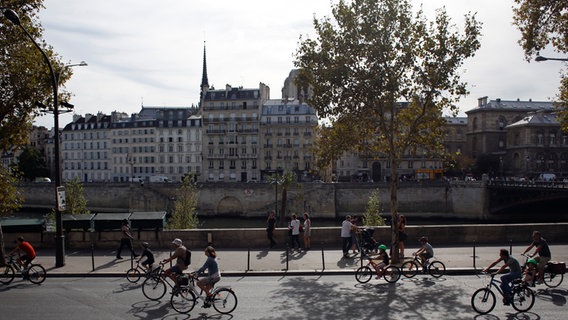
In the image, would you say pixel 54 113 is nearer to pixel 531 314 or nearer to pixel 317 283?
pixel 317 283

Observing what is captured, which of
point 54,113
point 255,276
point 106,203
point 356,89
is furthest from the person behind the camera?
point 106,203

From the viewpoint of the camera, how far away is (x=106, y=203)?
66.8 meters

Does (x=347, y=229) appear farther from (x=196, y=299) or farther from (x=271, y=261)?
(x=196, y=299)

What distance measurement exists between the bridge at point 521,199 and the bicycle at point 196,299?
45.1 meters

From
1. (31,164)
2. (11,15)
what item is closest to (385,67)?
(11,15)

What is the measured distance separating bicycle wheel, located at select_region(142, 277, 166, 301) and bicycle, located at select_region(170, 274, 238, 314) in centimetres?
69

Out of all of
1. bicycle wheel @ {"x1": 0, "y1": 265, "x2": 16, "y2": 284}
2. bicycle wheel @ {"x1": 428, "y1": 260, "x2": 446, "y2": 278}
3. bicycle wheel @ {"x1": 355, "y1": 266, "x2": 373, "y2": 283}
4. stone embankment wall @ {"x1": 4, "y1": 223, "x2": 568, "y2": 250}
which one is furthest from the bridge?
bicycle wheel @ {"x1": 0, "y1": 265, "x2": 16, "y2": 284}

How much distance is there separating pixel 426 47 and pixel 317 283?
30.7ft

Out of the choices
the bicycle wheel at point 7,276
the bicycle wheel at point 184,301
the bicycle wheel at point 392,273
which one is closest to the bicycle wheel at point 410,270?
the bicycle wheel at point 392,273

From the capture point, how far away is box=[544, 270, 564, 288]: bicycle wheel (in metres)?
12.9

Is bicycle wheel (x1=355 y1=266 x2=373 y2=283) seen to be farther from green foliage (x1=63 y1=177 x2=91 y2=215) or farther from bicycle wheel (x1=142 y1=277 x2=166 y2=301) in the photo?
green foliage (x1=63 y1=177 x2=91 y2=215)

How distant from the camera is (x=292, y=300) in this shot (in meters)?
11.9

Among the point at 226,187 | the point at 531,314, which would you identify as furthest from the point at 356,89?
the point at 226,187

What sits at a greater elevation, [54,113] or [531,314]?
[54,113]
